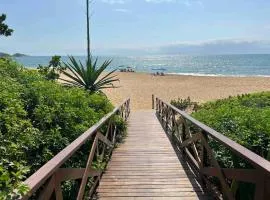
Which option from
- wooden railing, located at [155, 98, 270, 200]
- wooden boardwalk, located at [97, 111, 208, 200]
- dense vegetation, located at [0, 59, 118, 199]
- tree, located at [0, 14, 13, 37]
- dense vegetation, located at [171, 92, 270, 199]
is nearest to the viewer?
wooden railing, located at [155, 98, 270, 200]

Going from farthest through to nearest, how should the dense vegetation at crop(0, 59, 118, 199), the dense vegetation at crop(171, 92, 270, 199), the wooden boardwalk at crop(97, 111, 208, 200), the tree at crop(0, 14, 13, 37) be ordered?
the tree at crop(0, 14, 13, 37) → the wooden boardwalk at crop(97, 111, 208, 200) → the dense vegetation at crop(171, 92, 270, 199) → the dense vegetation at crop(0, 59, 118, 199)

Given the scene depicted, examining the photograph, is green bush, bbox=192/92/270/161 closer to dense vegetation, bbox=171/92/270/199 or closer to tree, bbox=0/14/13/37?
dense vegetation, bbox=171/92/270/199

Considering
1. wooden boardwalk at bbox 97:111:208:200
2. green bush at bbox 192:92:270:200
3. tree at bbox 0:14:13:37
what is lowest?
wooden boardwalk at bbox 97:111:208:200

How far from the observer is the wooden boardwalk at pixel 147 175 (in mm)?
5070

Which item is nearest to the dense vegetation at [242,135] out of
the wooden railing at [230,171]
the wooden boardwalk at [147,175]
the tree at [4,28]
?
the wooden railing at [230,171]

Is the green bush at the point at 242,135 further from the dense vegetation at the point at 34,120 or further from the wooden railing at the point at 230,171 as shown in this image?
the dense vegetation at the point at 34,120

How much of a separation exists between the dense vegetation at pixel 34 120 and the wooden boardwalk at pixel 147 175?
71 centimetres

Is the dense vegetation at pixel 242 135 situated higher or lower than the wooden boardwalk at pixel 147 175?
higher

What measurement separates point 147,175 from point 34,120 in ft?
6.31

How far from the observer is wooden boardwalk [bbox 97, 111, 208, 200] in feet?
16.6

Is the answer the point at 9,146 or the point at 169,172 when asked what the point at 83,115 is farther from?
the point at 9,146

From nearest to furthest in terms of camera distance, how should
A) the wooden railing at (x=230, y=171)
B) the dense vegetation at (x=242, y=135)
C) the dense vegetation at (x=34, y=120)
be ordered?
1. the wooden railing at (x=230, y=171)
2. the dense vegetation at (x=34, y=120)
3. the dense vegetation at (x=242, y=135)

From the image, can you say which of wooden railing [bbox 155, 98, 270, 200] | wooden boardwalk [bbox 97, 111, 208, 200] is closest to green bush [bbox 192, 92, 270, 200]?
wooden railing [bbox 155, 98, 270, 200]

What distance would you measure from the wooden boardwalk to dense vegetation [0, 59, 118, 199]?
71 cm
